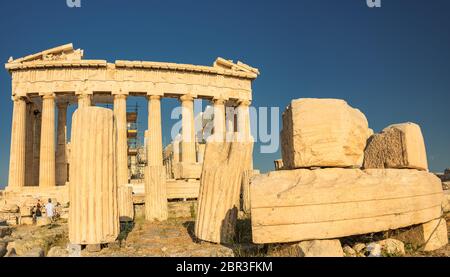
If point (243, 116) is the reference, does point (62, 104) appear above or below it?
above

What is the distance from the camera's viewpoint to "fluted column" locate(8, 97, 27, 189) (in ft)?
73.8

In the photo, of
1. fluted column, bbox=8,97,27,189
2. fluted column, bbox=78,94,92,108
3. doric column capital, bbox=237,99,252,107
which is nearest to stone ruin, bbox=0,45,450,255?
fluted column, bbox=8,97,27,189

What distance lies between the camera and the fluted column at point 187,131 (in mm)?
24578

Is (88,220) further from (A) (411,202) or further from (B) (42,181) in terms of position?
(B) (42,181)

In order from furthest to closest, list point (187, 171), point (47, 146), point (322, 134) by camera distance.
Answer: point (47, 146)
point (187, 171)
point (322, 134)

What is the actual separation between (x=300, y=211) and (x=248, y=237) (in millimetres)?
2650

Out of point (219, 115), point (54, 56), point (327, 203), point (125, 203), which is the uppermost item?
point (54, 56)

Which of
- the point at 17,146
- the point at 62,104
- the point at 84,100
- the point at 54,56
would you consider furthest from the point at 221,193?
the point at 62,104

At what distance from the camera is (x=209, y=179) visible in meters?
7.55

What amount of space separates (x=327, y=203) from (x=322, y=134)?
946 millimetres

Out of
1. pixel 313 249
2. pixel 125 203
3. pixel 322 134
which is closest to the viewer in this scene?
pixel 313 249

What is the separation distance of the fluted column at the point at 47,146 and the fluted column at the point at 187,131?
8053 millimetres

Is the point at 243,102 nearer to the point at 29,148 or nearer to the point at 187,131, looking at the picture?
the point at 187,131

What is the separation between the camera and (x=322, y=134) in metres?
5.05
